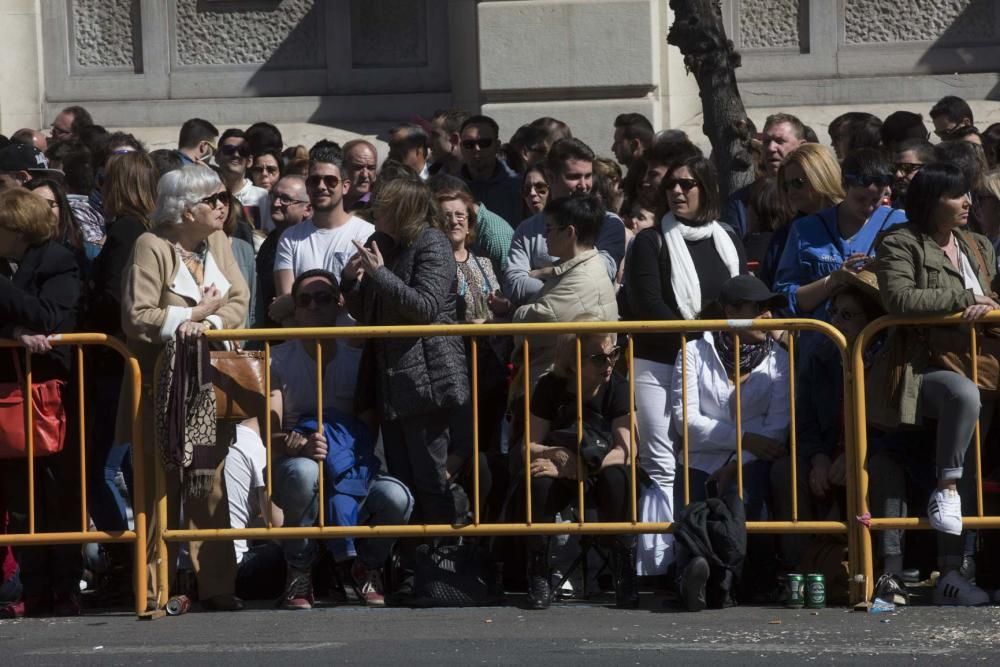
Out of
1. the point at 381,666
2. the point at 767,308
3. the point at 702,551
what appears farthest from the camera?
the point at 767,308

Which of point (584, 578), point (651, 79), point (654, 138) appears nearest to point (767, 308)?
point (584, 578)

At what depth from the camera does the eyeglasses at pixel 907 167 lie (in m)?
10.1

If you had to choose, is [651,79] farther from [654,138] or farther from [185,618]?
[185,618]

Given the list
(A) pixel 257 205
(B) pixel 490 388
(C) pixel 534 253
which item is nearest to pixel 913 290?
(B) pixel 490 388

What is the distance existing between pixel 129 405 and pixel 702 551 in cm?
260

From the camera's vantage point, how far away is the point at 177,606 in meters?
8.93

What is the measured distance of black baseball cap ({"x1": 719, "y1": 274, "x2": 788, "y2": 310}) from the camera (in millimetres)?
9109

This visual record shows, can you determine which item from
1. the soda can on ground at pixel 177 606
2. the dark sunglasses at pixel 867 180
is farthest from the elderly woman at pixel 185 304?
the dark sunglasses at pixel 867 180

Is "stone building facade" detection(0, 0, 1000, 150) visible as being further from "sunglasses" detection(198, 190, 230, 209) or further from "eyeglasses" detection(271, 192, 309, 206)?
"sunglasses" detection(198, 190, 230, 209)

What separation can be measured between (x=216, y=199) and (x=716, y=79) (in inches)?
171

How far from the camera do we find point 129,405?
8945 mm

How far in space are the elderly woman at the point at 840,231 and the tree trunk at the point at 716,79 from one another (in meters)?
2.61

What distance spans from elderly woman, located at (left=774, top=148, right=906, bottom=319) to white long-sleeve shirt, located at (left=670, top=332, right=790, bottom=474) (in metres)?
0.47

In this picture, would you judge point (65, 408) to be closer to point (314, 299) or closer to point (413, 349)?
point (314, 299)
